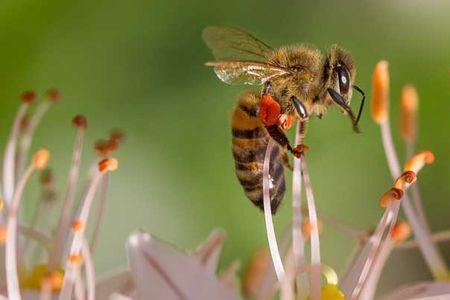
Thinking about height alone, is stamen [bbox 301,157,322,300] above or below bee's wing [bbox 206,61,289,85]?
below

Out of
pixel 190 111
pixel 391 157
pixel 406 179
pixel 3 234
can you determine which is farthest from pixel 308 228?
pixel 190 111

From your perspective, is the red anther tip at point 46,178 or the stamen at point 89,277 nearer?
the stamen at point 89,277

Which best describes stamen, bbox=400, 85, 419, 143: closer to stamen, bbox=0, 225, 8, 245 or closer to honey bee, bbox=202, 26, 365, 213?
honey bee, bbox=202, 26, 365, 213

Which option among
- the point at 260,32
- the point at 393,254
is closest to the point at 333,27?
the point at 260,32

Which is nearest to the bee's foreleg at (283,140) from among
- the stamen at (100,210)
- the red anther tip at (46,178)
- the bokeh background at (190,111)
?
the stamen at (100,210)

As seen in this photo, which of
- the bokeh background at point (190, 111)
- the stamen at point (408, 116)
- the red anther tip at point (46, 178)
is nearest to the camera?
the stamen at point (408, 116)

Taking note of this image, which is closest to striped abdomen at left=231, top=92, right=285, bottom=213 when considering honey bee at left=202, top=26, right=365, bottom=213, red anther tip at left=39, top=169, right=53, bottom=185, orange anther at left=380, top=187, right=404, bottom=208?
honey bee at left=202, top=26, right=365, bottom=213

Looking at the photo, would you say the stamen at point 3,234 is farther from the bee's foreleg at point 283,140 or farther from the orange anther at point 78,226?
the bee's foreleg at point 283,140

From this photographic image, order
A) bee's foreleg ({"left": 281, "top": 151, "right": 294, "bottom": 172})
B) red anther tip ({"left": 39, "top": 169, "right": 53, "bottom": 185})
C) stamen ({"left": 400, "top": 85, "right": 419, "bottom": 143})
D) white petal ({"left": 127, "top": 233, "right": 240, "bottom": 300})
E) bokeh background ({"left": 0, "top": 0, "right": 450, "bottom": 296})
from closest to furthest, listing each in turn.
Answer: white petal ({"left": 127, "top": 233, "right": 240, "bottom": 300}), bee's foreleg ({"left": 281, "top": 151, "right": 294, "bottom": 172}), stamen ({"left": 400, "top": 85, "right": 419, "bottom": 143}), red anther tip ({"left": 39, "top": 169, "right": 53, "bottom": 185}), bokeh background ({"left": 0, "top": 0, "right": 450, "bottom": 296})
